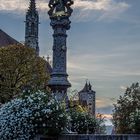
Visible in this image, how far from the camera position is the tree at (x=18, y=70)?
5309cm

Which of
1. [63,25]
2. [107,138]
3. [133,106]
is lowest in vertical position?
[107,138]

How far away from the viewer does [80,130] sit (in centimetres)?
2530

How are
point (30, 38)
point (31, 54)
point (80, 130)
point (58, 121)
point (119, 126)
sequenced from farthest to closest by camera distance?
point (30, 38) < point (31, 54) < point (119, 126) < point (80, 130) < point (58, 121)

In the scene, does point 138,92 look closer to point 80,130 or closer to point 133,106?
point 133,106

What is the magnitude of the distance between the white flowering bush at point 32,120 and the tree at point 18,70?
3406 cm

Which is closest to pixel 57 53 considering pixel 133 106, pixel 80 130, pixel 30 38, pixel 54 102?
pixel 80 130

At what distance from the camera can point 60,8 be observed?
1332 inches

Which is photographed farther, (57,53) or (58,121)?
(57,53)

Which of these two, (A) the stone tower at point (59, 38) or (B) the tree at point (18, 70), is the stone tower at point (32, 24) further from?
(A) the stone tower at point (59, 38)

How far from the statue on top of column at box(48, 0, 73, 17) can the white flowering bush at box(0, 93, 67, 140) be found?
16.4m

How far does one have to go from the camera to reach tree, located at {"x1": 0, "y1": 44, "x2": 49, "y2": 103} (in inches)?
2090

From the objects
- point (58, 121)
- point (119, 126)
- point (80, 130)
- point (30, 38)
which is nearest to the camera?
point (58, 121)

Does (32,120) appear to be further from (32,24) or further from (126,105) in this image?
(32,24)

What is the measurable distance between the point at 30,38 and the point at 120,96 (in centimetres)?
7363
